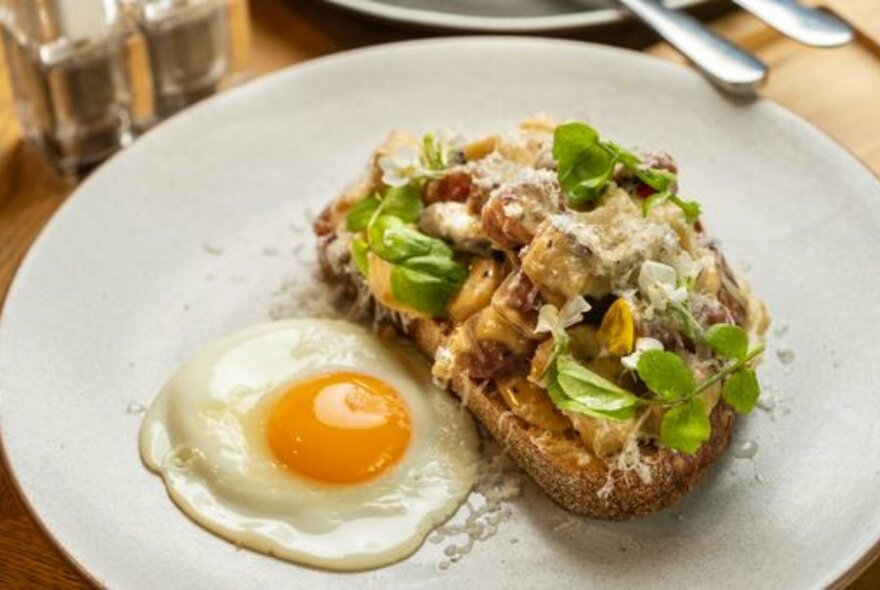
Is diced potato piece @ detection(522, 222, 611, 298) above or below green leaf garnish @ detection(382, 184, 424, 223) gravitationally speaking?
above

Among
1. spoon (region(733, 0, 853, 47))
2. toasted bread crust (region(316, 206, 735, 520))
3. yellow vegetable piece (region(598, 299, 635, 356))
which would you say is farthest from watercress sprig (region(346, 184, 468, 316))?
spoon (region(733, 0, 853, 47))

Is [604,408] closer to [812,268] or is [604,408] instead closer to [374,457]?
[374,457]

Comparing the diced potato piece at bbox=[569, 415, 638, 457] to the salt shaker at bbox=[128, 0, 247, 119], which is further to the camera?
the salt shaker at bbox=[128, 0, 247, 119]

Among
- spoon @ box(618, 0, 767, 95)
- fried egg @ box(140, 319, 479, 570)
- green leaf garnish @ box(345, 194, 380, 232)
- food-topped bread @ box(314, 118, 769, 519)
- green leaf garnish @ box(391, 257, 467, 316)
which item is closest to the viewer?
food-topped bread @ box(314, 118, 769, 519)

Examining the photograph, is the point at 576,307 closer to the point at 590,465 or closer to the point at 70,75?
the point at 590,465

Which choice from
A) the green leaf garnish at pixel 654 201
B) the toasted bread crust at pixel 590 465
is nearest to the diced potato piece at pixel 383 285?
the toasted bread crust at pixel 590 465

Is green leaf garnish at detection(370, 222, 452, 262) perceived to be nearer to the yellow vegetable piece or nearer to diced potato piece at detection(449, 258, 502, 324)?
diced potato piece at detection(449, 258, 502, 324)

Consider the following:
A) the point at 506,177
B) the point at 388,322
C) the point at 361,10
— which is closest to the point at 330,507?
the point at 388,322
